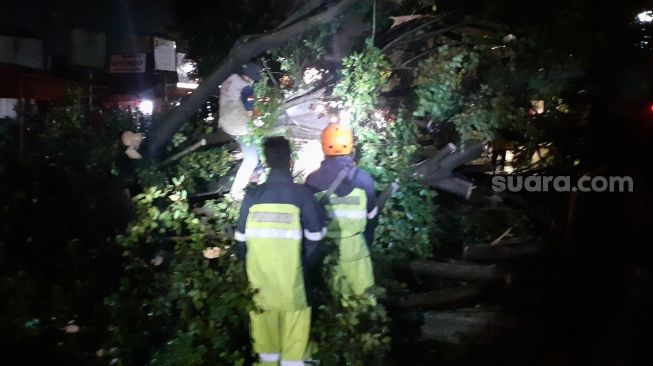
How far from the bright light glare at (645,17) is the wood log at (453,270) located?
342 centimetres

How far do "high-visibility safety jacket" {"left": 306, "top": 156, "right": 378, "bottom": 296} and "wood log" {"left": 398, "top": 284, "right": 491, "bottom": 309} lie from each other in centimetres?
89

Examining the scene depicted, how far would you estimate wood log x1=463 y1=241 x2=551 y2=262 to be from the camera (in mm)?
6852

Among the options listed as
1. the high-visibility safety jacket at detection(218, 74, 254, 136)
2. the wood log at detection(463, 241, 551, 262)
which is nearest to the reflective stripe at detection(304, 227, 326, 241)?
the high-visibility safety jacket at detection(218, 74, 254, 136)

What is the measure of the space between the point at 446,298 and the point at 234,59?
3.26m

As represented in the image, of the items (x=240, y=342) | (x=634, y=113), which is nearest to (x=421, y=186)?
(x=634, y=113)

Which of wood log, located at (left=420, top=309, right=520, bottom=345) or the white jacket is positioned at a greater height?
the white jacket

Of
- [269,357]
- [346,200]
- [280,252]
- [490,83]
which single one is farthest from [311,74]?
[269,357]

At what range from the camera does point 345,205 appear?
514 centimetres

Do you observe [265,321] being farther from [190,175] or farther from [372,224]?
[190,175]

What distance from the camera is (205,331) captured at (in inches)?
171

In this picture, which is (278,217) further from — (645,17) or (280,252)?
(645,17)

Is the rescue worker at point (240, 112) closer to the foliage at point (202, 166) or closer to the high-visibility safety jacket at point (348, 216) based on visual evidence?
the foliage at point (202, 166)

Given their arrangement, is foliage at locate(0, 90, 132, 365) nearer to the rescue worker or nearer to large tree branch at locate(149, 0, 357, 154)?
large tree branch at locate(149, 0, 357, 154)

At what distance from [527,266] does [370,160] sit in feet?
7.04
